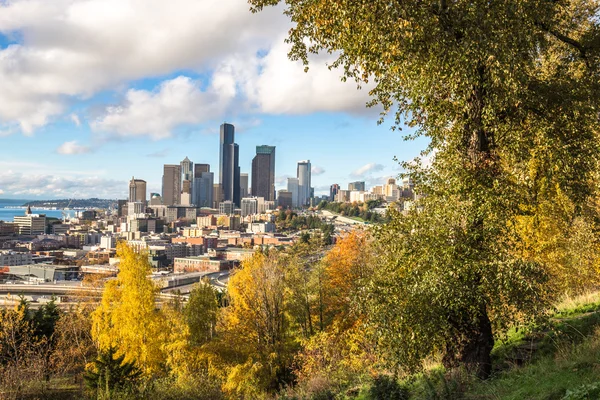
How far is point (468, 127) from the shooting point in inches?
287

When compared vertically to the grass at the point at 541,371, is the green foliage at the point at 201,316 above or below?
below

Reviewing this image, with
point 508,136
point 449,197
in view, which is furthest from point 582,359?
point 508,136

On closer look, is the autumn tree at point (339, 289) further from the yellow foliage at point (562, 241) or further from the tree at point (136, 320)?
the yellow foliage at point (562, 241)

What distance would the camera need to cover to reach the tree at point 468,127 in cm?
632

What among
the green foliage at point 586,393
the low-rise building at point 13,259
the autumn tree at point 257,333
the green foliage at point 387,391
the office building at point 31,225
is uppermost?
the green foliage at point 586,393

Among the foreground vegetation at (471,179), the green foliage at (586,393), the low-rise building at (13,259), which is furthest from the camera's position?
the low-rise building at (13,259)

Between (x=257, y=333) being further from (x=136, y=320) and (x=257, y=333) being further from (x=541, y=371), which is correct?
(x=541, y=371)

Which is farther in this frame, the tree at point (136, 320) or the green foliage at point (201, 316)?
the green foliage at point (201, 316)

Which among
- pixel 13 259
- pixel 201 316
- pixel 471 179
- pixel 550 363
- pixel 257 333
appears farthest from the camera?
pixel 13 259

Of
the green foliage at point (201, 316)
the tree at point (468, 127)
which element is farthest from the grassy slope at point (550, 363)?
the green foliage at point (201, 316)

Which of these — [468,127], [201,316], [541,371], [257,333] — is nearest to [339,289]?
[257,333]

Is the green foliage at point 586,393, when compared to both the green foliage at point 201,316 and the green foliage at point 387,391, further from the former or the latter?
the green foliage at point 201,316

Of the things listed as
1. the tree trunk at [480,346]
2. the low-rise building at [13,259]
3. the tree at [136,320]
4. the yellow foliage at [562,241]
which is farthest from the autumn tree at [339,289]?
the low-rise building at [13,259]

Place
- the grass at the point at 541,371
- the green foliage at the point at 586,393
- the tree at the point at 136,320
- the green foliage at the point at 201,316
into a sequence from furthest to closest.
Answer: the green foliage at the point at 201,316 < the tree at the point at 136,320 < the grass at the point at 541,371 < the green foliage at the point at 586,393
